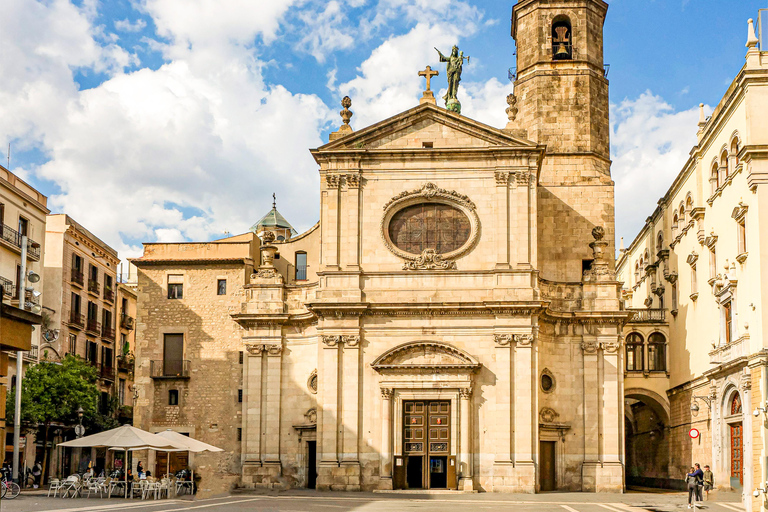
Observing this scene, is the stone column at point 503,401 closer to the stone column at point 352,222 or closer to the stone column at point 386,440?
the stone column at point 386,440

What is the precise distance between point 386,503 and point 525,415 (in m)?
8.46

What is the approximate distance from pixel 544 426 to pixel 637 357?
1043 centimetres

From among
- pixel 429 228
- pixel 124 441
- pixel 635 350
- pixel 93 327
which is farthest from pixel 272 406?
pixel 93 327

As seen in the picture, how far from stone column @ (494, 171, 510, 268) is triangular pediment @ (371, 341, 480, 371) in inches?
150

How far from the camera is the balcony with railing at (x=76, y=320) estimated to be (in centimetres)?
5409

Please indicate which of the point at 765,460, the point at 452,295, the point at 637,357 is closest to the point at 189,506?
the point at 452,295

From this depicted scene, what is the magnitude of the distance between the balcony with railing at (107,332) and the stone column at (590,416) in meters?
31.4

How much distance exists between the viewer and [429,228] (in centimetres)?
4044

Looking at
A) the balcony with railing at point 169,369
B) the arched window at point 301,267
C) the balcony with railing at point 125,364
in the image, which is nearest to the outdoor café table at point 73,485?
the balcony with railing at point 169,369

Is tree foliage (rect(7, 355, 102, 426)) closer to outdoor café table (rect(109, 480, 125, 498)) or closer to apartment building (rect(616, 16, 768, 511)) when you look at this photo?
outdoor café table (rect(109, 480, 125, 498))

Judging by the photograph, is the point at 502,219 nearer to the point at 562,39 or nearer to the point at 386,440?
the point at 386,440

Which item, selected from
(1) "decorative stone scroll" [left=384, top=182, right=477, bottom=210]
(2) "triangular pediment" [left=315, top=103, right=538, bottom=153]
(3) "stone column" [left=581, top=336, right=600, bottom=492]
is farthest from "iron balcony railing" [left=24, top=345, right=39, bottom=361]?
(3) "stone column" [left=581, top=336, right=600, bottom=492]

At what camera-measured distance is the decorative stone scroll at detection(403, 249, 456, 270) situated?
39.5 metres

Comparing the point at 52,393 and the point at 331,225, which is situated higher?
the point at 331,225
